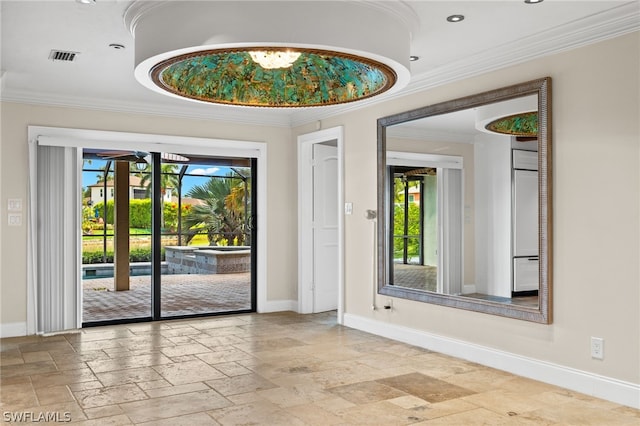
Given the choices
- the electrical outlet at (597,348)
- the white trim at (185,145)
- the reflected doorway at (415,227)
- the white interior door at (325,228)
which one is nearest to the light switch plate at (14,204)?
the white trim at (185,145)

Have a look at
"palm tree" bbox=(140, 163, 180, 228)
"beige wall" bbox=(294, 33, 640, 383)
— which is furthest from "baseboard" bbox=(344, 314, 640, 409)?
"palm tree" bbox=(140, 163, 180, 228)

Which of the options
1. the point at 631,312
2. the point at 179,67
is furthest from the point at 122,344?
the point at 631,312

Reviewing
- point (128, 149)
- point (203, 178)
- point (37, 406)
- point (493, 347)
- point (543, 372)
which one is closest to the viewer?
point (37, 406)

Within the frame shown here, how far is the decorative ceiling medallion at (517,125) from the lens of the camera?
4.24 metres

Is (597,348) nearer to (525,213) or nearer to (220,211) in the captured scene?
(525,213)

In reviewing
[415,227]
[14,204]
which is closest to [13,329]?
[14,204]

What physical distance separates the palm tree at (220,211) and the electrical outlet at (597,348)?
4.42 m

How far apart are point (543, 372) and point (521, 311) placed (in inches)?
17.8

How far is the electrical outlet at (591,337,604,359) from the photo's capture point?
149 inches

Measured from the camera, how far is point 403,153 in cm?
557

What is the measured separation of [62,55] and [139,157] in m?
2.18

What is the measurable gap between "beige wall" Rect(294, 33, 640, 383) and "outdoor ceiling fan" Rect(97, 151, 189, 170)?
12.4 ft

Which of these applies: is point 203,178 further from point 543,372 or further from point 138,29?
point 543,372

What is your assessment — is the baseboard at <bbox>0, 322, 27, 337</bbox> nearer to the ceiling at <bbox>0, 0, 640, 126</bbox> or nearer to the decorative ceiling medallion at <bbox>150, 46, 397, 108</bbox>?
the ceiling at <bbox>0, 0, 640, 126</bbox>
